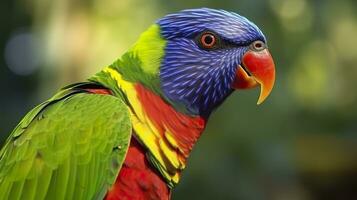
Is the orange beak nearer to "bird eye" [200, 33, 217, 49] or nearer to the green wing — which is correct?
"bird eye" [200, 33, 217, 49]

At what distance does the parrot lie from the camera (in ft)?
7.28

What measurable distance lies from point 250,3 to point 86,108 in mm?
4795

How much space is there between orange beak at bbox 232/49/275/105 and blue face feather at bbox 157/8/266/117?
0.09ft

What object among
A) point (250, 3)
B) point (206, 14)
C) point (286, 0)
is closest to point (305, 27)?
point (286, 0)

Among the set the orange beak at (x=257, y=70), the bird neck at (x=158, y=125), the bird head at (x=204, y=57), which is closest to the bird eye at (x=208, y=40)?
the bird head at (x=204, y=57)

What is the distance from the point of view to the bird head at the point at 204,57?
2418 mm

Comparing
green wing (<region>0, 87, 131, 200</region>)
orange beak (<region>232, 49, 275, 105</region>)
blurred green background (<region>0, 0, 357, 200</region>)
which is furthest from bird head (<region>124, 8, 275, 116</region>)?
blurred green background (<region>0, 0, 357, 200</region>)

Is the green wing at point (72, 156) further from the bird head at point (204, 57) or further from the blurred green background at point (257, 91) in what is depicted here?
the blurred green background at point (257, 91)

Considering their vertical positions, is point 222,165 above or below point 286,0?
below

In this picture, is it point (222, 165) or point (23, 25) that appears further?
point (23, 25)

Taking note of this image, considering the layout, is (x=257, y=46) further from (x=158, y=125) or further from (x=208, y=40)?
(x=158, y=125)

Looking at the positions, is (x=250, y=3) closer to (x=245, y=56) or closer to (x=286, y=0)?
(x=286, y=0)

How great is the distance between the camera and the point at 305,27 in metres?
7.41

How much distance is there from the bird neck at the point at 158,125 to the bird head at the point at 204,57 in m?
A: 0.05
